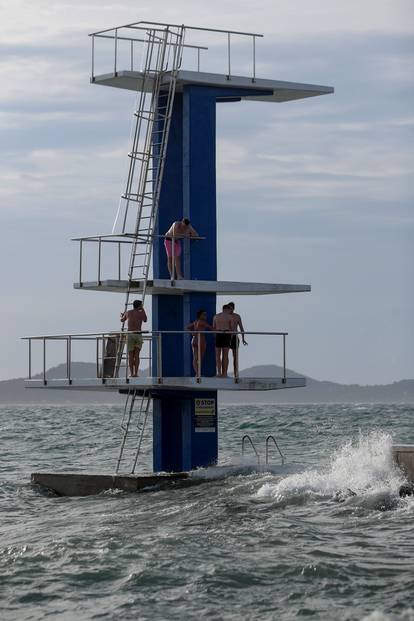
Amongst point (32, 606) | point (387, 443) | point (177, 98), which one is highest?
point (177, 98)

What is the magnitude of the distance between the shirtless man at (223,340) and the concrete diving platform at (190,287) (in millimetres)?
626

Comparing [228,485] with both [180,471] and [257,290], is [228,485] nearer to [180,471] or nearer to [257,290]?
[180,471]

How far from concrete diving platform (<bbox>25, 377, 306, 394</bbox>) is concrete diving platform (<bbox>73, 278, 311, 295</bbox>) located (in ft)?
6.02

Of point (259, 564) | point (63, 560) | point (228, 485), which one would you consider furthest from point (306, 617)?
point (228, 485)

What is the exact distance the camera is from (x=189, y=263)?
27.5 metres

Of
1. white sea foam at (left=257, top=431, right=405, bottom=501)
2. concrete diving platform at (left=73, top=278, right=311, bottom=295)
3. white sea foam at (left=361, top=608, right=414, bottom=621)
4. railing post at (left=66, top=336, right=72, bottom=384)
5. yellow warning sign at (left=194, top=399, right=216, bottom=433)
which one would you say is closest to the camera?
white sea foam at (left=361, top=608, right=414, bottom=621)

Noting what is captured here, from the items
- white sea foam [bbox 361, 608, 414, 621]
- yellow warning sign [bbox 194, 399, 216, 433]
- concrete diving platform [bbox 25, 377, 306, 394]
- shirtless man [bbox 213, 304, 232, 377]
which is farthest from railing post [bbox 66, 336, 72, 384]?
white sea foam [bbox 361, 608, 414, 621]

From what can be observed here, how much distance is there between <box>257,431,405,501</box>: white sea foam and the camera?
2475 cm

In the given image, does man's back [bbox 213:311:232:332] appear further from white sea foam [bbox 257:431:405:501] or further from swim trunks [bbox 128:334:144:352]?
white sea foam [bbox 257:431:405:501]

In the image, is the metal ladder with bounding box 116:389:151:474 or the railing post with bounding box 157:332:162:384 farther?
the metal ladder with bounding box 116:389:151:474

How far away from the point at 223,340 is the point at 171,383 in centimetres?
152

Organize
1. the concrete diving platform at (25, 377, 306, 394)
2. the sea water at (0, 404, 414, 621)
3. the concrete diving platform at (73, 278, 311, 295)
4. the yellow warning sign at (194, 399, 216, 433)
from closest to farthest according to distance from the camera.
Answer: the sea water at (0, 404, 414, 621)
the concrete diving platform at (25, 377, 306, 394)
the concrete diving platform at (73, 278, 311, 295)
the yellow warning sign at (194, 399, 216, 433)

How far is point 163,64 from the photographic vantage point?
2750 cm

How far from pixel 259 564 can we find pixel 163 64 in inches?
490
